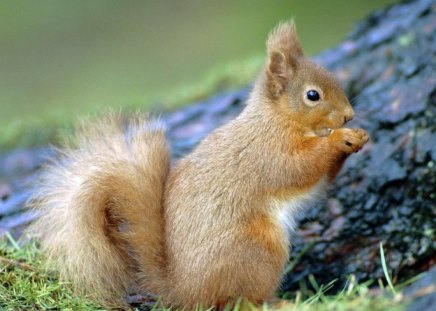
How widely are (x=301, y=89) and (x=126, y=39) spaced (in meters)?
6.46

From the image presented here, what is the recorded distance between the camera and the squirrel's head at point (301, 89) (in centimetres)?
288

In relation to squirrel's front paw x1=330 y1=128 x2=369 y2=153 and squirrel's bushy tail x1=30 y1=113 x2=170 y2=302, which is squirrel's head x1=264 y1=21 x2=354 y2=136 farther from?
squirrel's bushy tail x1=30 y1=113 x2=170 y2=302

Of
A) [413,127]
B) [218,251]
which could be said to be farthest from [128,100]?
[218,251]

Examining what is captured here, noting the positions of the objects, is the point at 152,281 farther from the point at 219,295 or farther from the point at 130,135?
the point at 130,135

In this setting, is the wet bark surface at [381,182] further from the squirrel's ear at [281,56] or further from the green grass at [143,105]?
the green grass at [143,105]

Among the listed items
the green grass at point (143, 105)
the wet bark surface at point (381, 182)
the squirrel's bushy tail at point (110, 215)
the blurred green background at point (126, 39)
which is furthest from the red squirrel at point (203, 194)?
the blurred green background at point (126, 39)

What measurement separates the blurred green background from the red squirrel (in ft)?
15.6

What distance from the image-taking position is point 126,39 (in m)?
9.15

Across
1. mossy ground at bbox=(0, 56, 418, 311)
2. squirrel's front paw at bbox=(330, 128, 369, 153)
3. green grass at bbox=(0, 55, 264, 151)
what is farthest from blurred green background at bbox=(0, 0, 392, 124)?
squirrel's front paw at bbox=(330, 128, 369, 153)

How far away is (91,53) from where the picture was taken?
29.8ft

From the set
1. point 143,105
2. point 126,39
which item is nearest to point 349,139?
point 143,105

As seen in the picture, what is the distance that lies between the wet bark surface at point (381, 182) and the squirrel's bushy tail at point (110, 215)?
489 mm

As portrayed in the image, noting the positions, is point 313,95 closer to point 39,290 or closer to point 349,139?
point 349,139

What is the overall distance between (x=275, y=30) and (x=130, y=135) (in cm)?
68
